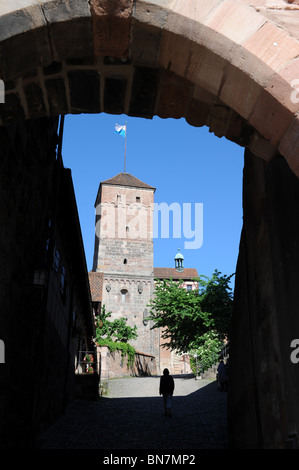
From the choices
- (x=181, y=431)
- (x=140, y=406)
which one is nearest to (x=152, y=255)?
(x=140, y=406)

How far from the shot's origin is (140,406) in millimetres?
12914

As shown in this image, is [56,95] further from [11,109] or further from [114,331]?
[114,331]

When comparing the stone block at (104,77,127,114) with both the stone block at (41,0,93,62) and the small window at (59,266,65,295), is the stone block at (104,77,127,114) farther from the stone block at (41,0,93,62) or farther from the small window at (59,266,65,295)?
the small window at (59,266,65,295)

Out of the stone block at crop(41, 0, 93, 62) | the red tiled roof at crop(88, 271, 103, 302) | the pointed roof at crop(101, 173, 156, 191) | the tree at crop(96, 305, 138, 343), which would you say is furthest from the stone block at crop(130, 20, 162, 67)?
the pointed roof at crop(101, 173, 156, 191)

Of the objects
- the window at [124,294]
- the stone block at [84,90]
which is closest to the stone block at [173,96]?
the stone block at [84,90]

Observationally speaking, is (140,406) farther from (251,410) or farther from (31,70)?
(31,70)

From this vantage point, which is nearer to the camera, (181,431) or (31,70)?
(31,70)

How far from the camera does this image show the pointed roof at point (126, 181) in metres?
45.4

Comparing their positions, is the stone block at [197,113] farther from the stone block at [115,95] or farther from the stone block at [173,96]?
the stone block at [115,95]

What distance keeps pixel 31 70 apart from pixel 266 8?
1.39 meters

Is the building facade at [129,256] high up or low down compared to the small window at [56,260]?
up

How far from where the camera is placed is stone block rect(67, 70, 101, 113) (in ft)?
8.61

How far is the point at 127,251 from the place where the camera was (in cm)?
4231

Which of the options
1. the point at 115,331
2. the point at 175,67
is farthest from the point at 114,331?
the point at 175,67
